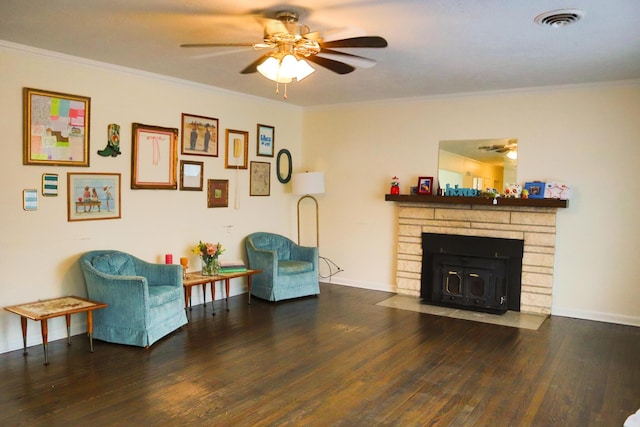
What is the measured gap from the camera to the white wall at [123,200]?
400cm

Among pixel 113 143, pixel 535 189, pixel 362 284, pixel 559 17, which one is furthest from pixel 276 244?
pixel 559 17

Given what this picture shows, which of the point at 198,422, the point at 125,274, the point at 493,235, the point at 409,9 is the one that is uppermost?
the point at 409,9

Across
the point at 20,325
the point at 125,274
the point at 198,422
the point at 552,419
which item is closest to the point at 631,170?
the point at 552,419

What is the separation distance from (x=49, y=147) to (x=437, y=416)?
3693mm

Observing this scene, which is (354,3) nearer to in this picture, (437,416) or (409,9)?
(409,9)

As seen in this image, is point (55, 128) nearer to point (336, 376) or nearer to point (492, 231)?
point (336, 376)

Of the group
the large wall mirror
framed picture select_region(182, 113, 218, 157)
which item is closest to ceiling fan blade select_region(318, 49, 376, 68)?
framed picture select_region(182, 113, 218, 157)

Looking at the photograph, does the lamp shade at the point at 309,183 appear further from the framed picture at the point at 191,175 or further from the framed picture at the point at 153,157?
the framed picture at the point at 153,157

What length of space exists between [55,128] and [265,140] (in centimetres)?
271

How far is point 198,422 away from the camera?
9.23ft

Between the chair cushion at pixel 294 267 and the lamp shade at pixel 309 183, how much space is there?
955mm

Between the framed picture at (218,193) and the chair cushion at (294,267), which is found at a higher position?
the framed picture at (218,193)

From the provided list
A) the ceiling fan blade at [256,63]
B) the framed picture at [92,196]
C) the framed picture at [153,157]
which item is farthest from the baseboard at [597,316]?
the framed picture at [92,196]

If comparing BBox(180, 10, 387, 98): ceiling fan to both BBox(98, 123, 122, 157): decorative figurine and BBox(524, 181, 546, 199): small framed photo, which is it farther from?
BBox(524, 181, 546, 199): small framed photo
